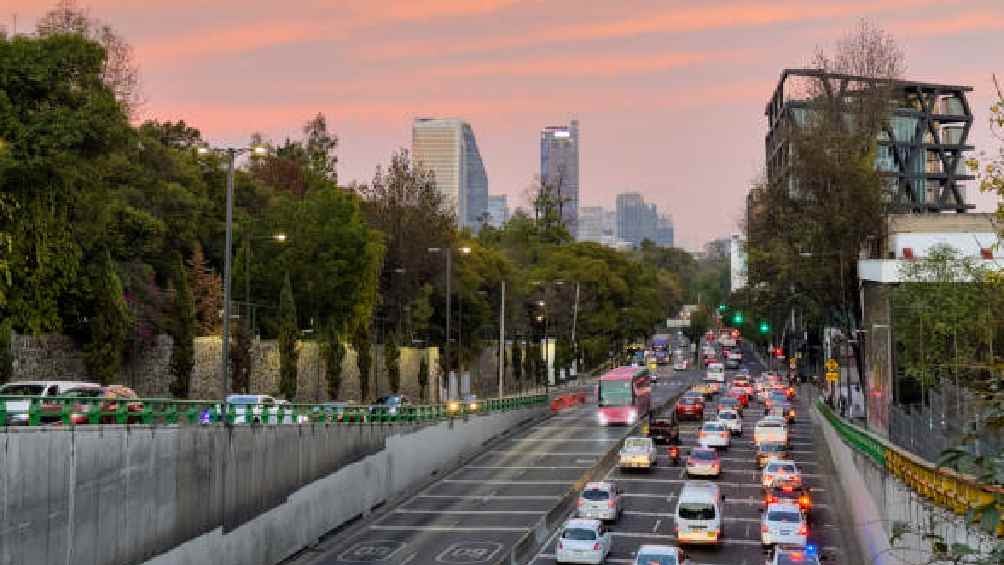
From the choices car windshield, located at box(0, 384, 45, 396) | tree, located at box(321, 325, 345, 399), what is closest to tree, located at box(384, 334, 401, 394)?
tree, located at box(321, 325, 345, 399)

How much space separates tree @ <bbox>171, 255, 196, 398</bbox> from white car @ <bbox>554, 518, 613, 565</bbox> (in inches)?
1132

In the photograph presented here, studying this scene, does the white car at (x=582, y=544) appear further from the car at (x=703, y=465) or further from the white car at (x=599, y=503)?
the car at (x=703, y=465)

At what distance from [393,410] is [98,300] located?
13.8m

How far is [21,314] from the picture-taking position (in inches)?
1795

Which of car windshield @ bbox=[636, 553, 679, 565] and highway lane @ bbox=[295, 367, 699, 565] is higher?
car windshield @ bbox=[636, 553, 679, 565]

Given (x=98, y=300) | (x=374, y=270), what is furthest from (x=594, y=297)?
(x=98, y=300)

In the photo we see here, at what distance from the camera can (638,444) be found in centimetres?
5397

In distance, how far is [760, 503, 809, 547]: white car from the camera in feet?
116

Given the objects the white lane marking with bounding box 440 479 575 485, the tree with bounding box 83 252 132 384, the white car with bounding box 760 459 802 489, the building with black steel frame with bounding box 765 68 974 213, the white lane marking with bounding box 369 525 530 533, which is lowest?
the white lane marking with bounding box 369 525 530 533

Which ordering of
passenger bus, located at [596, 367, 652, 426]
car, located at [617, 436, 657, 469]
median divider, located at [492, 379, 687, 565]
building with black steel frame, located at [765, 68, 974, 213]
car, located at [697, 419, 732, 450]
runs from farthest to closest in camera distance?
building with black steel frame, located at [765, 68, 974, 213] → passenger bus, located at [596, 367, 652, 426] → car, located at [697, 419, 732, 450] → car, located at [617, 436, 657, 469] → median divider, located at [492, 379, 687, 565]

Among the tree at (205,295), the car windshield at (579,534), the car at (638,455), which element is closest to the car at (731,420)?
the car at (638,455)

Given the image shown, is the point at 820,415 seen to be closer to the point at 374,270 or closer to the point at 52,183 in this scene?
the point at 374,270

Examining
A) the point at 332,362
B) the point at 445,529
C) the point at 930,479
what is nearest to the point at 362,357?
the point at 332,362

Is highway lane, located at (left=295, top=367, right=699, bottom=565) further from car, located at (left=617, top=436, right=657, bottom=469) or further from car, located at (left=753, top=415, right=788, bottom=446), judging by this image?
car, located at (left=753, top=415, right=788, bottom=446)
